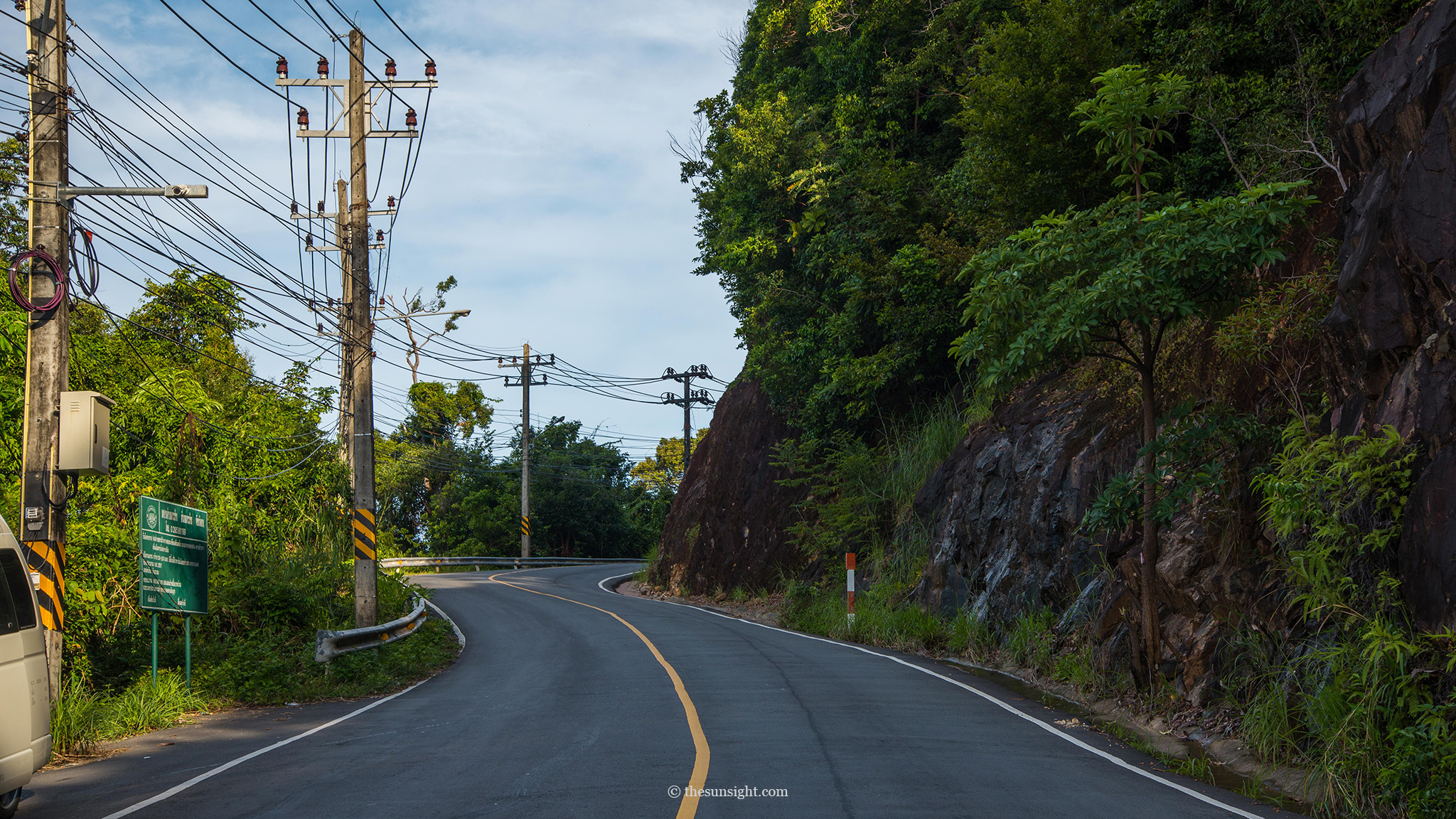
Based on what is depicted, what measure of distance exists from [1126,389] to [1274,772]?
321 inches

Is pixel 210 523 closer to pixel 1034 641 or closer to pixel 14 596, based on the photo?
pixel 14 596

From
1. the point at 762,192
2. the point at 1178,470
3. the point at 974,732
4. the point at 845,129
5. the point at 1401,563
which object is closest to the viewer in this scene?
the point at 1401,563

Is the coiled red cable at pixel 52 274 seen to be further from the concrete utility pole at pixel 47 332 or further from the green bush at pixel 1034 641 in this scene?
the green bush at pixel 1034 641

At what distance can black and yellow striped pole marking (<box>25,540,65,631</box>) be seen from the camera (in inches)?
425

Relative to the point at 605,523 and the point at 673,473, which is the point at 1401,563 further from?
the point at 673,473

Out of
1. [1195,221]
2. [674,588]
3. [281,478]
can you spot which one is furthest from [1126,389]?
[674,588]

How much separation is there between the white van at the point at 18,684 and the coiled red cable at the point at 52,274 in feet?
13.8

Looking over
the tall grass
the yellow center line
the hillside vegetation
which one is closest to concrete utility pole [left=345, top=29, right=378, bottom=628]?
the tall grass

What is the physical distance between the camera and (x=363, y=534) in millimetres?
18109

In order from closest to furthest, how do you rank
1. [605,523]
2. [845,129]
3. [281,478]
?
[281,478]
[845,129]
[605,523]

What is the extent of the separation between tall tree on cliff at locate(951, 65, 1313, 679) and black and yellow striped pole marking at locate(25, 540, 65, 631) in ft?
35.3

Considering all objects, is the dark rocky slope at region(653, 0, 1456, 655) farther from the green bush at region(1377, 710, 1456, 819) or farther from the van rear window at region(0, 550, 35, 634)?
the van rear window at region(0, 550, 35, 634)

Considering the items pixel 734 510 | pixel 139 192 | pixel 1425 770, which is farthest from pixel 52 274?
pixel 734 510

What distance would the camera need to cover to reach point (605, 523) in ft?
207
